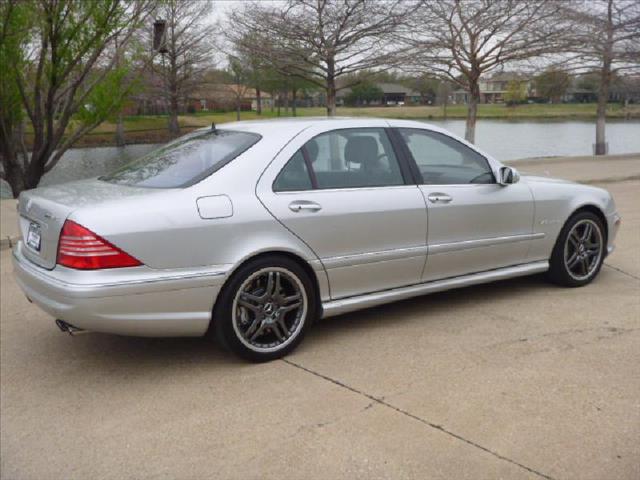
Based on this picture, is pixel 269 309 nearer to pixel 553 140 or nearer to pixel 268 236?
pixel 268 236

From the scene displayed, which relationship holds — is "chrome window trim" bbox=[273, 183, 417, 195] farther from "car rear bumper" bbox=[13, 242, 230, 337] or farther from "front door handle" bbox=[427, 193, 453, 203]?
"car rear bumper" bbox=[13, 242, 230, 337]

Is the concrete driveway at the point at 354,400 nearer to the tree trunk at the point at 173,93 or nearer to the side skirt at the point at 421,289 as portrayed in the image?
the side skirt at the point at 421,289

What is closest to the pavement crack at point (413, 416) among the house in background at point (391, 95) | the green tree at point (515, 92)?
the house in background at point (391, 95)

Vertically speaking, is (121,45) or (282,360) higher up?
(121,45)

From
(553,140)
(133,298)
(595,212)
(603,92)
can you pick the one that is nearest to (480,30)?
(603,92)

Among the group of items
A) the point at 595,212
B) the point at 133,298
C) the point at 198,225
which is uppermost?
the point at 198,225

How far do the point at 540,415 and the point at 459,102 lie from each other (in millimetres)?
23798

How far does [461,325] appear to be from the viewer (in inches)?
176

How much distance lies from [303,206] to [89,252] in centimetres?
128

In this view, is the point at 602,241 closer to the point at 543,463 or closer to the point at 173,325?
the point at 543,463

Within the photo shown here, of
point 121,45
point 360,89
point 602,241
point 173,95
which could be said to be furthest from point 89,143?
point 602,241

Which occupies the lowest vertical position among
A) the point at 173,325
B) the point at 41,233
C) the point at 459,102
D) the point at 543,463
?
the point at 543,463

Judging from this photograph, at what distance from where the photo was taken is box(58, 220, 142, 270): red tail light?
3.37m

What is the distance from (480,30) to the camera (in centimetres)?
1825
